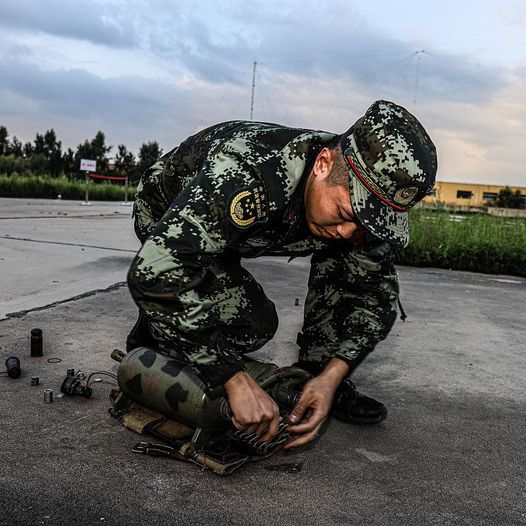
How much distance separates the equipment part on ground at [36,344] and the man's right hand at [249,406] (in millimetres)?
1459

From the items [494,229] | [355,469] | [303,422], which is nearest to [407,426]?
[355,469]

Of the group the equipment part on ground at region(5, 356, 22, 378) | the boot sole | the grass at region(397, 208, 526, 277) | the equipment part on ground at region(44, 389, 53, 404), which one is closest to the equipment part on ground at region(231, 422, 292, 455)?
the boot sole

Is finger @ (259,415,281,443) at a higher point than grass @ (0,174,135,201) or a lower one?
lower

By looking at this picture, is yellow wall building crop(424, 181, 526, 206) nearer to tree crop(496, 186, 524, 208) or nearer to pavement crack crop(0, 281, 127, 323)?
tree crop(496, 186, 524, 208)

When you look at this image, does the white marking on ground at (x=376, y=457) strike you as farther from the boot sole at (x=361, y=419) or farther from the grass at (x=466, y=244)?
the grass at (x=466, y=244)

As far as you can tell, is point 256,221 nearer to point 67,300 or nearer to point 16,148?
point 67,300

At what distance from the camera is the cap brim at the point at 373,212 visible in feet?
5.46

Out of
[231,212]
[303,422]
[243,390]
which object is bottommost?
[303,422]

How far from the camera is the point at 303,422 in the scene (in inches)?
74.2

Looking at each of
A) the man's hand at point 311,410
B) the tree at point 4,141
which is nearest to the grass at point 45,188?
the man's hand at point 311,410

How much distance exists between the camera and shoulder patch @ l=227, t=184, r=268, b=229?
61.3 inches

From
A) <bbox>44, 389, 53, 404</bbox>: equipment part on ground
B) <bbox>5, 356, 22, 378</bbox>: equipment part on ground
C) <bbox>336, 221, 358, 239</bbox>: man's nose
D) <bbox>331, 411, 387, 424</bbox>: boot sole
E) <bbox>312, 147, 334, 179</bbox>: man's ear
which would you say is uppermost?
<bbox>312, 147, 334, 179</bbox>: man's ear

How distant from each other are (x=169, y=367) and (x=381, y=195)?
92cm

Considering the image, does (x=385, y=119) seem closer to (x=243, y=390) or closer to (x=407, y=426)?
(x=243, y=390)
